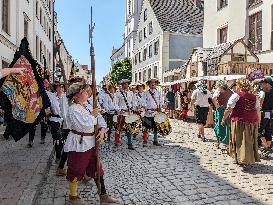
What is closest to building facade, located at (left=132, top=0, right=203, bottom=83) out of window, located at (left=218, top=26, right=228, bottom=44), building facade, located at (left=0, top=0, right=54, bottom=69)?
window, located at (left=218, top=26, right=228, bottom=44)

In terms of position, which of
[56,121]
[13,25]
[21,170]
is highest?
[13,25]

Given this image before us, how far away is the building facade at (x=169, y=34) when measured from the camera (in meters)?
32.5

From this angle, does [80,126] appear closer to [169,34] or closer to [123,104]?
[123,104]

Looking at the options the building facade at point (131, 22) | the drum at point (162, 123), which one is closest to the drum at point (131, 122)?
the drum at point (162, 123)

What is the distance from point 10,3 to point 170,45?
20495 millimetres

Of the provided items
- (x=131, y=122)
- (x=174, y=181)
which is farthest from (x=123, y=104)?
(x=174, y=181)

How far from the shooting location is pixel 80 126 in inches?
183

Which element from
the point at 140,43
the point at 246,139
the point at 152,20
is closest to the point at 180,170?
the point at 246,139

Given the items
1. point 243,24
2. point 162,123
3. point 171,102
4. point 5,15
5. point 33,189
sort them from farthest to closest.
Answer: point 171,102 → point 243,24 → point 5,15 → point 162,123 → point 33,189

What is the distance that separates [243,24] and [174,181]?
1570 cm

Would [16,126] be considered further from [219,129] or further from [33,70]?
[219,129]

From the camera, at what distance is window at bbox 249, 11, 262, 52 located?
18.0 metres

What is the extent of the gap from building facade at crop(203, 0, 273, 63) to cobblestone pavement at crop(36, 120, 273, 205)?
34.4 feet

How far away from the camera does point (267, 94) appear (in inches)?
329
